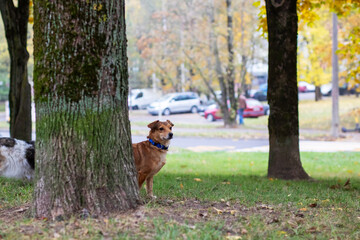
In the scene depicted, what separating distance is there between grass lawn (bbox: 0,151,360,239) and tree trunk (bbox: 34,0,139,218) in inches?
11.2

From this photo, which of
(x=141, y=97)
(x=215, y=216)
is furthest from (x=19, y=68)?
(x=141, y=97)

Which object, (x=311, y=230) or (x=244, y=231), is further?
(x=311, y=230)

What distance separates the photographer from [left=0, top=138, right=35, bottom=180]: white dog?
25.5 ft

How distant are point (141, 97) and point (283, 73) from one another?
36429mm

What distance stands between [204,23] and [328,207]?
2656 cm

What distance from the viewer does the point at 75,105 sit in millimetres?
4941

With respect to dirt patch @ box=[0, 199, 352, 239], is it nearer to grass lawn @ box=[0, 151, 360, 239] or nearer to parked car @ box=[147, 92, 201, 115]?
grass lawn @ box=[0, 151, 360, 239]

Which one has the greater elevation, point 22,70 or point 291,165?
point 22,70

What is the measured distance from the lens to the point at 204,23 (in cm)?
3188

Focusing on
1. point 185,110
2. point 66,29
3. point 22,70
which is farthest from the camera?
point 185,110

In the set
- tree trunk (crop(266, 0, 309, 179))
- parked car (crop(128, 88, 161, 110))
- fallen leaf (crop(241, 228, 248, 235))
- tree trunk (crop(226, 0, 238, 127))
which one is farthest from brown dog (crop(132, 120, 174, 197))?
parked car (crop(128, 88, 161, 110))

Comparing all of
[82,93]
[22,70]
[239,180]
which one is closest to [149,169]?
[82,93]

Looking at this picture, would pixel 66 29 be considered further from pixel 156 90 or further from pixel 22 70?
pixel 156 90

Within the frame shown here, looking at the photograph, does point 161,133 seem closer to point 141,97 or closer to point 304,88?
point 141,97
